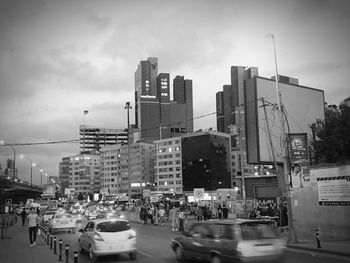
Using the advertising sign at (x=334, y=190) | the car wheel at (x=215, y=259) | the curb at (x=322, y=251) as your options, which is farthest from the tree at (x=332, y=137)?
the car wheel at (x=215, y=259)

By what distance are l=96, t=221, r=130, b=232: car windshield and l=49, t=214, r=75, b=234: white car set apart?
1700 cm

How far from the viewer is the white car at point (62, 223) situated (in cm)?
3170

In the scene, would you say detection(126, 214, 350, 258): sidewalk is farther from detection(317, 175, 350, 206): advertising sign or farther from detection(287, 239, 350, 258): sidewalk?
detection(317, 175, 350, 206): advertising sign

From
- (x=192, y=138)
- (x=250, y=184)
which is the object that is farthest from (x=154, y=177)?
(x=250, y=184)

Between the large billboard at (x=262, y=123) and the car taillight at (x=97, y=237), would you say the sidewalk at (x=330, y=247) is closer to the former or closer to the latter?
the car taillight at (x=97, y=237)

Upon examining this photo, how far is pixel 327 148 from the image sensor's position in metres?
38.5

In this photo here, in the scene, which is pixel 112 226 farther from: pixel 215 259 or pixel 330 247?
pixel 330 247

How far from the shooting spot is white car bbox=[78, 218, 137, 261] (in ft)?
50.9

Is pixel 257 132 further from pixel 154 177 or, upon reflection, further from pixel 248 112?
pixel 154 177

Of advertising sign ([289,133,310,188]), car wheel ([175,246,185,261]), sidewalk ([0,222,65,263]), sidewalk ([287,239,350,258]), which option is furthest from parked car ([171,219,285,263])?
advertising sign ([289,133,310,188])

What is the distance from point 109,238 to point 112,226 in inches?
23.2

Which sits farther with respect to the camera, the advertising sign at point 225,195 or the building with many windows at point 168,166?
the building with many windows at point 168,166

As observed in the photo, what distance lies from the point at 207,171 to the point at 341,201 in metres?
136

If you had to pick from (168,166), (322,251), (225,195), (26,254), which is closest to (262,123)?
(322,251)
